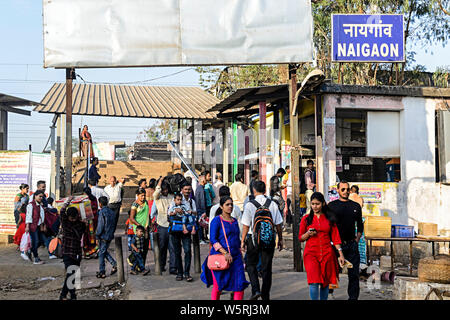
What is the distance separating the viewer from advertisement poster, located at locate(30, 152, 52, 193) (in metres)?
13.9

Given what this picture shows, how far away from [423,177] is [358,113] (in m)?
3.23

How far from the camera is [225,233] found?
609cm

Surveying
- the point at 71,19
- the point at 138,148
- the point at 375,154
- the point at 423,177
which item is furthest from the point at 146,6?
the point at 138,148

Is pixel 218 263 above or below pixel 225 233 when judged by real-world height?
below

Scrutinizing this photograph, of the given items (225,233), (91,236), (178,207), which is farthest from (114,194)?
(225,233)

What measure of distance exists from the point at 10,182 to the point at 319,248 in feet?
35.3

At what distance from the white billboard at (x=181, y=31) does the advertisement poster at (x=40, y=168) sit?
16.4 feet

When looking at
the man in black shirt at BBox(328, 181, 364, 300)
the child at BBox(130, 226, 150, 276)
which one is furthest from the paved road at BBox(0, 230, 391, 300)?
the man in black shirt at BBox(328, 181, 364, 300)

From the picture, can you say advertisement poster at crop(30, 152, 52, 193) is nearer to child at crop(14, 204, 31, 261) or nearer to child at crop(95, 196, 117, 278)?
child at crop(14, 204, 31, 261)

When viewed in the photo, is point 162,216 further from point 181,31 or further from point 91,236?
point 181,31

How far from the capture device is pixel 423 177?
44.9 feet

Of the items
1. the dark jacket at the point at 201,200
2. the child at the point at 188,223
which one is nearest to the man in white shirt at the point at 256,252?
the child at the point at 188,223

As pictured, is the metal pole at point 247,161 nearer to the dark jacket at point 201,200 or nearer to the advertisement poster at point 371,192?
the advertisement poster at point 371,192
